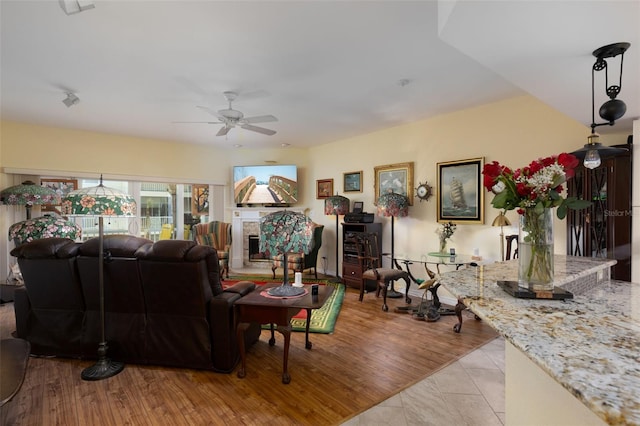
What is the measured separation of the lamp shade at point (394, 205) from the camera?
182 inches

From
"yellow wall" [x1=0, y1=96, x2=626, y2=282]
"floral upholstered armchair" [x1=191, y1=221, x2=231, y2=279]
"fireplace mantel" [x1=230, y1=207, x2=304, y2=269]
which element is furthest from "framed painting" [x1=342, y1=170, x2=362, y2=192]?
"floral upholstered armchair" [x1=191, y1=221, x2=231, y2=279]

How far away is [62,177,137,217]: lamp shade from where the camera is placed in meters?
2.35

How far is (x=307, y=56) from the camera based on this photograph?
275 cm

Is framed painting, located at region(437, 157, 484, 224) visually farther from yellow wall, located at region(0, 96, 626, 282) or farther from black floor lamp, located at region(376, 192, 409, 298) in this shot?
black floor lamp, located at region(376, 192, 409, 298)

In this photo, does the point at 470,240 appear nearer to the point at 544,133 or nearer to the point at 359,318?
the point at 544,133

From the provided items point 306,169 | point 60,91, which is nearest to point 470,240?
point 306,169

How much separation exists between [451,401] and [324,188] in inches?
186

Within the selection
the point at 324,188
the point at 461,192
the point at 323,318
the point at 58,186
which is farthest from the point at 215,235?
the point at 461,192

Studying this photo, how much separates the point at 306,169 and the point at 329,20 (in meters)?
4.70

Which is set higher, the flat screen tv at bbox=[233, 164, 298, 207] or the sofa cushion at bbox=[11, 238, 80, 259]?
the flat screen tv at bbox=[233, 164, 298, 207]

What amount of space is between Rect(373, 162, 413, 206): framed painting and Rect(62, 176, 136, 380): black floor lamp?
377 centimetres

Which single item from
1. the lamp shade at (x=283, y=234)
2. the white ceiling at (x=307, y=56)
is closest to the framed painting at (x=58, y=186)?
the white ceiling at (x=307, y=56)

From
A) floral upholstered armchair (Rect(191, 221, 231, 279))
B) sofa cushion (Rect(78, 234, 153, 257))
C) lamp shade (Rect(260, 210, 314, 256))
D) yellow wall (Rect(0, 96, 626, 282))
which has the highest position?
yellow wall (Rect(0, 96, 626, 282))

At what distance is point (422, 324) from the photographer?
12.0ft
